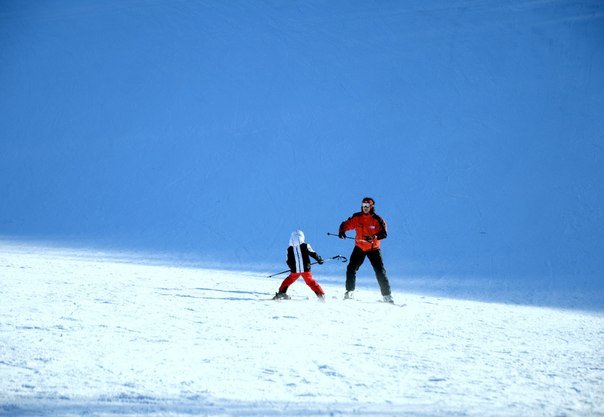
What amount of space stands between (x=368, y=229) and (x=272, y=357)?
3463mm

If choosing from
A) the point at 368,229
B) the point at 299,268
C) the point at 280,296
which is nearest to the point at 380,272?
the point at 368,229

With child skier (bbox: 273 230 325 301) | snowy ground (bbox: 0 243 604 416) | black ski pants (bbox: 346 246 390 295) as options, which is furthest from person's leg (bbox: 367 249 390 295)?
child skier (bbox: 273 230 325 301)

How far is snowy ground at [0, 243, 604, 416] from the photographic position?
9.95 ft

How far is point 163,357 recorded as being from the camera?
3.75m

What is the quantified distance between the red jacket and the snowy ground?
90 centimetres

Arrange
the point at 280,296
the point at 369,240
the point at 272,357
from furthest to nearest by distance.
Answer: the point at 369,240
the point at 280,296
the point at 272,357

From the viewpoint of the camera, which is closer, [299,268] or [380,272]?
[299,268]

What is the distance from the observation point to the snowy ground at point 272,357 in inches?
119

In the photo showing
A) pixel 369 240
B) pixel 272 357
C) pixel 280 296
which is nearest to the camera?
pixel 272 357

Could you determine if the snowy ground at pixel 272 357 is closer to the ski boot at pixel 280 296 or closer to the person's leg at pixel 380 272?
the ski boot at pixel 280 296

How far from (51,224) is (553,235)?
1735cm

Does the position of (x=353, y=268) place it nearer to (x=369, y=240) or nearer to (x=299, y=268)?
(x=369, y=240)

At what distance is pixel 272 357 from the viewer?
12.8ft

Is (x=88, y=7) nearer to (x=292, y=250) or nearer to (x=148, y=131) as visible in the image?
(x=148, y=131)
